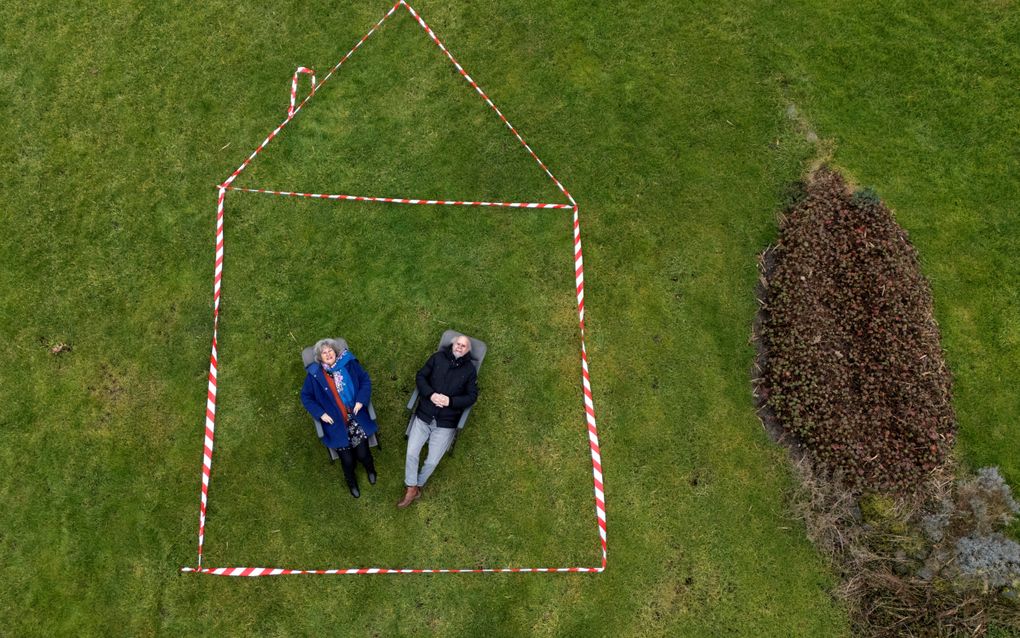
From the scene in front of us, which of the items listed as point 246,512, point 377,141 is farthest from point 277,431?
point 377,141

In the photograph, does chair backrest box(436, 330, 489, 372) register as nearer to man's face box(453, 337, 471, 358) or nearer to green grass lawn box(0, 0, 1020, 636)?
man's face box(453, 337, 471, 358)

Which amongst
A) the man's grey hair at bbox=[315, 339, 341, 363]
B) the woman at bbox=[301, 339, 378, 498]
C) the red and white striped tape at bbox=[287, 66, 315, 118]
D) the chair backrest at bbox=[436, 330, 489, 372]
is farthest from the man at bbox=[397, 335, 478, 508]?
the red and white striped tape at bbox=[287, 66, 315, 118]

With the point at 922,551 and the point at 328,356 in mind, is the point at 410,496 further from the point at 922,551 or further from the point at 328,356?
the point at 922,551

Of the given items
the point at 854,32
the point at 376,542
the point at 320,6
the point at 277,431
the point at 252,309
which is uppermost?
the point at 320,6

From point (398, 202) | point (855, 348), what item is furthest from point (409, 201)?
point (855, 348)

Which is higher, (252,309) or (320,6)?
(320,6)

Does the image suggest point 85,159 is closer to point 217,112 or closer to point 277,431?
point 217,112

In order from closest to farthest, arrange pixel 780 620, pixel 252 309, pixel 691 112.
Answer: pixel 780 620, pixel 252 309, pixel 691 112
